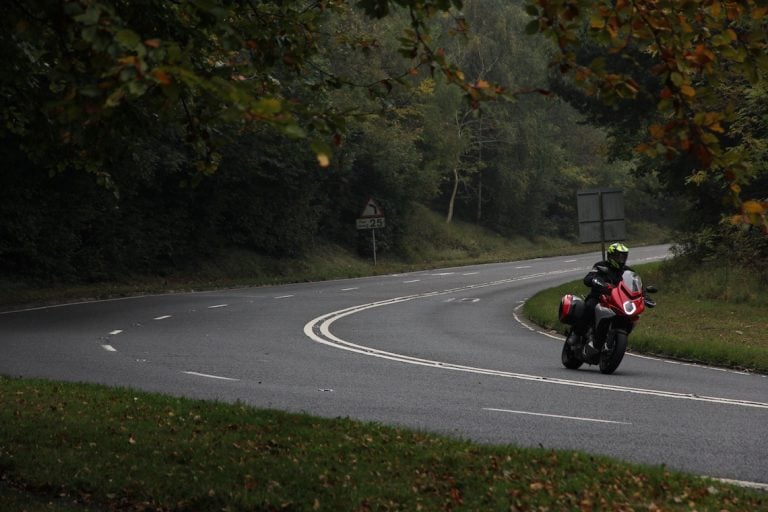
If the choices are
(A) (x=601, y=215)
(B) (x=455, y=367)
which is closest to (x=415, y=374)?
(B) (x=455, y=367)

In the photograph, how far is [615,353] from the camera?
15484mm

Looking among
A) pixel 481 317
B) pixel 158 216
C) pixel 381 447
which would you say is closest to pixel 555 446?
pixel 381 447

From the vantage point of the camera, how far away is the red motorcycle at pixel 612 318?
1547 cm

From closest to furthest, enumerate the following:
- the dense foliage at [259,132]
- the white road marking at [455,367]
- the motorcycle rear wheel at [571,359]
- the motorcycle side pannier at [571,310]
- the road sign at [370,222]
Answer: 1. the dense foliage at [259,132]
2. the white road marking at [455,367]
3. the motorcycle side pannier at [571,310]
4. the motorcycle rear wheel at [571,359]
5. the road sign at [370,222]

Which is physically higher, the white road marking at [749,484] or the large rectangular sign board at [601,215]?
the large rectangular sign board at [601,215]

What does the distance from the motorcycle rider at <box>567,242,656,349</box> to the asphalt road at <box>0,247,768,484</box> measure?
0.62 meters

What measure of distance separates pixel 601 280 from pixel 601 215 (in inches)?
470

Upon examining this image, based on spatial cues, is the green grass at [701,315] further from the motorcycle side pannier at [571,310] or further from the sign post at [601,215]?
the motorcycle side pannier at [571,310]

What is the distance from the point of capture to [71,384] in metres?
12.8

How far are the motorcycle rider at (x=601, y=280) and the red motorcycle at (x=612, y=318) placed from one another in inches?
2.1

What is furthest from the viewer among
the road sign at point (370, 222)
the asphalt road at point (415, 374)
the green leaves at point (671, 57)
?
the road sign at point (370, 222)

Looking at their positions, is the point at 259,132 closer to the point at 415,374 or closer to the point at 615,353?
the point at 415,374

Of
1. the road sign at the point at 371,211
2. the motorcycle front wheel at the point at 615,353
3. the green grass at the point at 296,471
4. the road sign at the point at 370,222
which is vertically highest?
the road sign at the point at 371,211

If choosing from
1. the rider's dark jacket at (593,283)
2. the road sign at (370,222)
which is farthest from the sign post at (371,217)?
the rider's dark jacket at (593,283)
